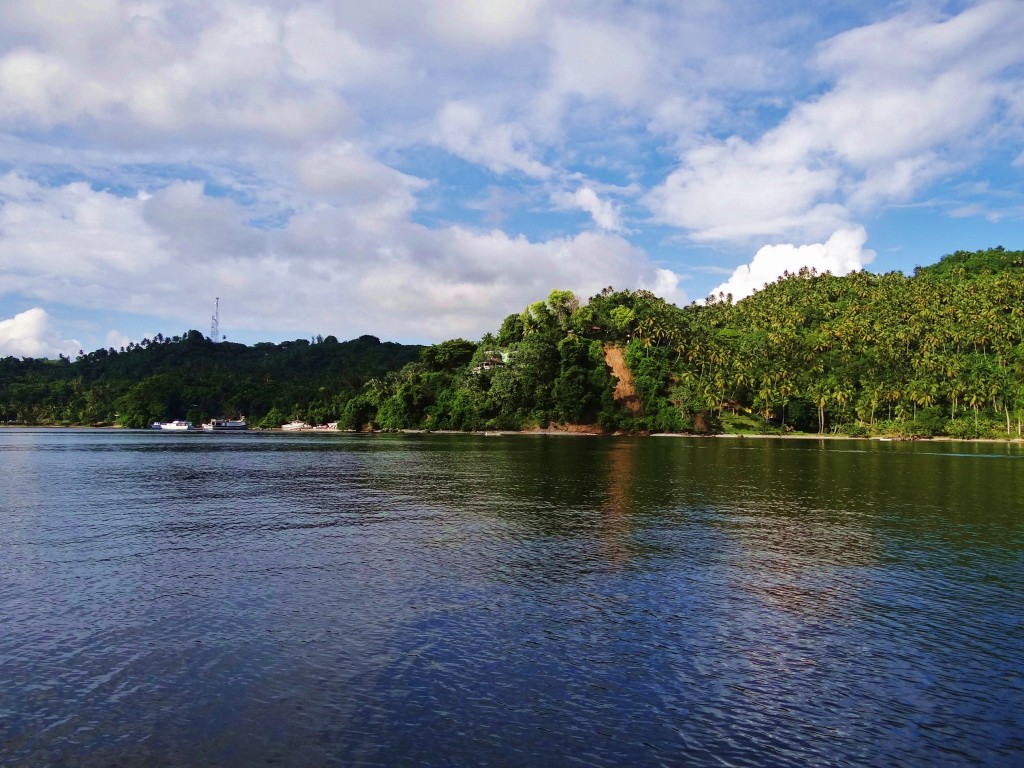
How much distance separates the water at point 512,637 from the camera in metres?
14.2

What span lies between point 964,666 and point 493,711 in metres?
13.7

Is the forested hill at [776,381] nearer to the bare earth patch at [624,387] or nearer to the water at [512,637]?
the bare earth patch at [624,387]

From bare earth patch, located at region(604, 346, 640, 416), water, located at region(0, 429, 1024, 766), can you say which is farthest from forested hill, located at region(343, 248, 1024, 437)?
water, located at region(0, 429, 1024, 766)

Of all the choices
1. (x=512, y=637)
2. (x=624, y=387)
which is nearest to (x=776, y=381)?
(x=624, y=387)

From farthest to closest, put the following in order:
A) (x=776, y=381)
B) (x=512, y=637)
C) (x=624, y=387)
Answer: (x=624, y=387), (x=776, y=381), (x=512, y=637)

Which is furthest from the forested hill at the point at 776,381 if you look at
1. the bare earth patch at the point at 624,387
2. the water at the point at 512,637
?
the water at the point at 512,637

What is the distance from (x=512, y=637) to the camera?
20.4 m

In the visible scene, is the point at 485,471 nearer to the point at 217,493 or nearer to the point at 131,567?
the point at 217,493

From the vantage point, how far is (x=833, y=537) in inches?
1443

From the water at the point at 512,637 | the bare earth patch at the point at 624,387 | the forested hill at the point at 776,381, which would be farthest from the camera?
the bare earth patch at the point at 624,387

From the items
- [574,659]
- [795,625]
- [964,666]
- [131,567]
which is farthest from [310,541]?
[964,666]

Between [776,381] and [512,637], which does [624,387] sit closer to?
[776,381]

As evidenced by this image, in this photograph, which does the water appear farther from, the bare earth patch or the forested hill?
the bare earth patch

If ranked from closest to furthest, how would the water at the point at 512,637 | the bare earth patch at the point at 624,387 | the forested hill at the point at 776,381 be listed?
the water at the point at 512,637, the forested hill at the point at 776,381, the bare earth patch at the point at 624,387
